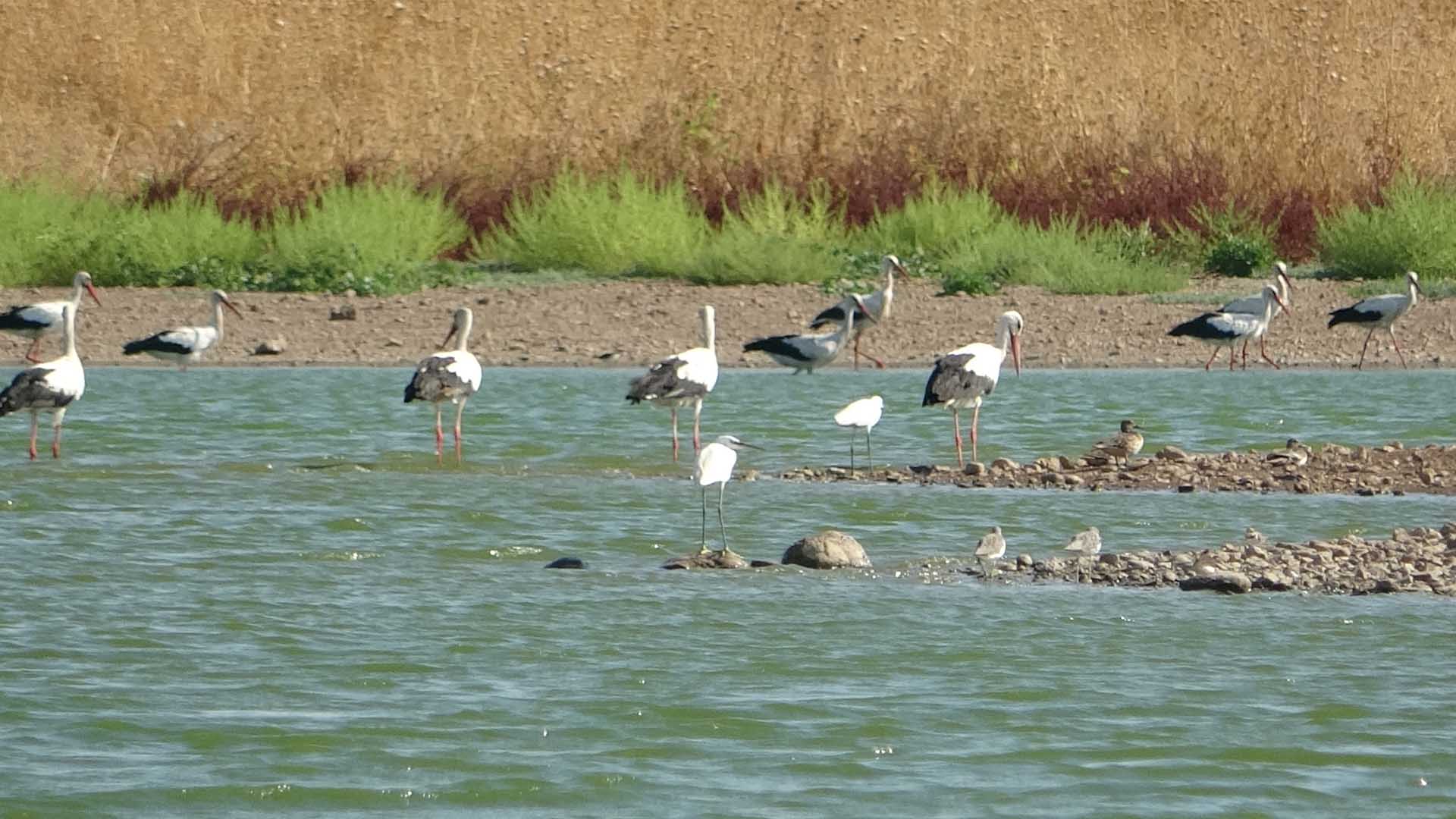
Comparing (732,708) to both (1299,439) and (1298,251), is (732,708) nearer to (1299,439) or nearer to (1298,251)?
(1299,439)

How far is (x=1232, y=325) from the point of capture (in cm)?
1817

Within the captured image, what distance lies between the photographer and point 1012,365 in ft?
62.1

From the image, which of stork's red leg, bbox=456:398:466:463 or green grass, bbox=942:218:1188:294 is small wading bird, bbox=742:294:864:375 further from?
stork's red leg, bbox=456:398:466:463

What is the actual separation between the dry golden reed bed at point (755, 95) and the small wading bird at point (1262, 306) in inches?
93.7

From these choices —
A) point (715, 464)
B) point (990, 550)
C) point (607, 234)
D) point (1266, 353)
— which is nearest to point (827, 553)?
point (715, 464)

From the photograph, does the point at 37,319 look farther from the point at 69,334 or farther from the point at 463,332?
the point at 463,332

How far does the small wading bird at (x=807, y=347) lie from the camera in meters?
17.4

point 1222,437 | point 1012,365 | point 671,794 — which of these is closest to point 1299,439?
point 1222,437

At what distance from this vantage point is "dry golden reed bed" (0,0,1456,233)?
2323 centimetres

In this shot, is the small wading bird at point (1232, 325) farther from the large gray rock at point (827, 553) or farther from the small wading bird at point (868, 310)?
the large gray rock at point (827, 553)

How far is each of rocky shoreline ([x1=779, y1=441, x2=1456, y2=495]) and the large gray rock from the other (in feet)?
9.40

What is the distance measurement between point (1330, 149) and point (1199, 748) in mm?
17427

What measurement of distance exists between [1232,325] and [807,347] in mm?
3183

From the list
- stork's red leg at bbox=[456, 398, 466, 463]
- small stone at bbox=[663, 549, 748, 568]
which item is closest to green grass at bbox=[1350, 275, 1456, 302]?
stork's red leg at bbox=[456, 398, 466, 463]
